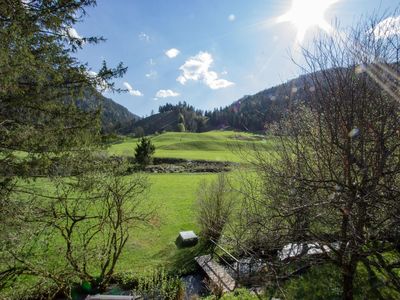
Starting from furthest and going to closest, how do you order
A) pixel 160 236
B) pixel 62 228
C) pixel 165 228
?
1. pixel 165 228
2. pixel 160 236
3. pixel 62 228

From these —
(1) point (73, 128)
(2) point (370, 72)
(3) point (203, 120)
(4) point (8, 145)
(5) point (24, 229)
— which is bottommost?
(5) point (24, 229)

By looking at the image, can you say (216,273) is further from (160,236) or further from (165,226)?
(165,226)

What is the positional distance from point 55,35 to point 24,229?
4.65 metres

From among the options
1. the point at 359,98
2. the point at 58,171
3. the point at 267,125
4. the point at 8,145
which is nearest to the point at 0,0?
the point at 8,145

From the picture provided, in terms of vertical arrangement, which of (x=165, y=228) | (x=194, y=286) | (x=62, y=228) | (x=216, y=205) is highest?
(x=216, y=205)

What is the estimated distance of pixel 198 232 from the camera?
44.7ft

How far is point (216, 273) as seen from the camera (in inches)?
353

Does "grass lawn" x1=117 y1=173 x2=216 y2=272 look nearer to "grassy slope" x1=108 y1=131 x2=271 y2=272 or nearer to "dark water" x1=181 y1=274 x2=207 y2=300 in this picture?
"grassy slope" x1=108 y1=131 x2=271 y2=272

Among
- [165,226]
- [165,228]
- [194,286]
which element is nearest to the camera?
[194,286]

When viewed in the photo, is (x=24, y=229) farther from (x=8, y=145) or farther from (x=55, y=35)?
(x=55, y=35)

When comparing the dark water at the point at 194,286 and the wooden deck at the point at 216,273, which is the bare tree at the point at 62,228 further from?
the wooden deck at the point at 216,273

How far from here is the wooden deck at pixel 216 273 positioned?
8172 millimetres

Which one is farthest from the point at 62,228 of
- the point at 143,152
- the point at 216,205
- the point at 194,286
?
the point at 143,152

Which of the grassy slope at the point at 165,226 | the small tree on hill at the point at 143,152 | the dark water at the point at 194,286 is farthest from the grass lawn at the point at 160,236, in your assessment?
the small tree on hill at the point at 143,152
